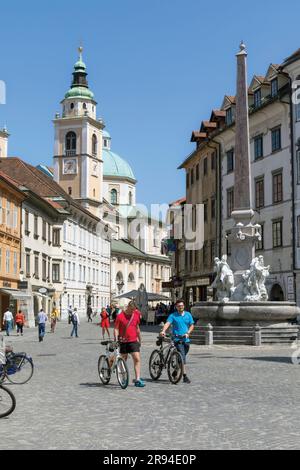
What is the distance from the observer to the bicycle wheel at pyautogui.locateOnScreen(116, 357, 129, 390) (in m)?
13.5

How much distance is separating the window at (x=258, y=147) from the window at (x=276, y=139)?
1.71 m

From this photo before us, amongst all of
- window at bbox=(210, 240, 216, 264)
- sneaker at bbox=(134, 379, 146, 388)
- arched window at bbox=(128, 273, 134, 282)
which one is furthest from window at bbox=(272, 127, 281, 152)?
arched window at bbox=(128, 273, 134, 282)

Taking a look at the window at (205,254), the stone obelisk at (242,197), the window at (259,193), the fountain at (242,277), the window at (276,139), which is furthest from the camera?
the window at (205,254)

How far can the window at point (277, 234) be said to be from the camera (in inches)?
1658

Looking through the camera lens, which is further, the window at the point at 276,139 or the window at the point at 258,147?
the window at the point at 258,147

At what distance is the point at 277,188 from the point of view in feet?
140

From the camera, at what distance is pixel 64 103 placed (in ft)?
350

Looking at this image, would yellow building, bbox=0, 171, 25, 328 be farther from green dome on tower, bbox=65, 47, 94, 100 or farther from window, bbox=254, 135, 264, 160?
green dome on tower, bbox=65, 47, 94, 100

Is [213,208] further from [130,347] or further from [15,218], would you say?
[130,347]

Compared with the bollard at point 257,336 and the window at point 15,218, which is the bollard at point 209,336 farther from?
the window at point 15,218

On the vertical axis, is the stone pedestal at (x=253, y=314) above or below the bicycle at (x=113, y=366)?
above

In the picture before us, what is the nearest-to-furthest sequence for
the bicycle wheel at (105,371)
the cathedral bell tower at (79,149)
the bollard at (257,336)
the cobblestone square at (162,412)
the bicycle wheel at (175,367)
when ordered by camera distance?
the cobblestone square at (162,412)
the bicycle wheel at (105,371)
the bicycle wheel at (175,367)
the bollard at (257,336)
the cathedral bell tower at (79,149)

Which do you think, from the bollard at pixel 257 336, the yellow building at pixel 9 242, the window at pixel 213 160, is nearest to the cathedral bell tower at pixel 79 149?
the window at pixel 213 160
